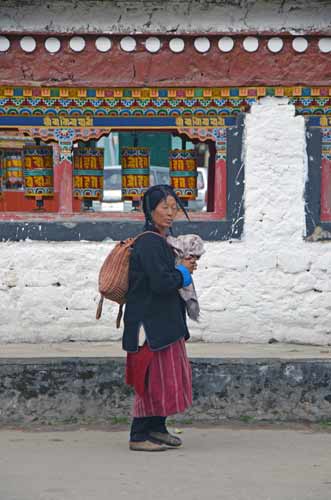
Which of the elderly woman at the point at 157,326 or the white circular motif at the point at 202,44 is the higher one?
the white circular motif at the point at 202,44

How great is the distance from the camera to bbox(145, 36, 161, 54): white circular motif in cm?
940

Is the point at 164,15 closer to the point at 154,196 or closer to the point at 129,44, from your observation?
the point at 129,44

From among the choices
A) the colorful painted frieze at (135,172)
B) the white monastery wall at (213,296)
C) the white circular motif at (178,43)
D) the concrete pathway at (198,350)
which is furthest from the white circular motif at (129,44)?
the concrete pathway at (198,350)

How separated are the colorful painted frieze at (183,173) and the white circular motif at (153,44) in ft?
2.82

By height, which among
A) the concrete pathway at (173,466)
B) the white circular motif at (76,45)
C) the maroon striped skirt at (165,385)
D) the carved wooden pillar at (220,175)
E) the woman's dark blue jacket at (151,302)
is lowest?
the concrete pathway at (173,466)

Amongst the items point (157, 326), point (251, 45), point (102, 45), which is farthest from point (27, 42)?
point (157, 326)

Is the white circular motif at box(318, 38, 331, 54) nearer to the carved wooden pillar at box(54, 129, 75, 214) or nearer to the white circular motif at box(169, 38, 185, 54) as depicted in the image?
the white circular motif at box(169, 38, 185, 54)

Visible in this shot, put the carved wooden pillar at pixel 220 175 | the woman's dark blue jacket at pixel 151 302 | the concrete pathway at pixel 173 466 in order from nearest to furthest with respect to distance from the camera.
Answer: the concrete pathway at pixel 173 466
the woman's dark blue jacket at pixel 151 302
the carved wooden pillar at pixel 220 175

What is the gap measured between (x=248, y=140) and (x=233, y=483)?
4.05 metres

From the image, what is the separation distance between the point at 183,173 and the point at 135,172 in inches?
15.5

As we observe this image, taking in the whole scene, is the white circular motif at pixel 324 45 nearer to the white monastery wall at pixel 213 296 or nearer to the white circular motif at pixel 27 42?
the white monastery wall at pixel 213 296

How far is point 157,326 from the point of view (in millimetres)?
6586

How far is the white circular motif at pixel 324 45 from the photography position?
944 centimetres

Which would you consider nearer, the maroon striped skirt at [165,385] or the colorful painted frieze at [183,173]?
the maroon striped skirt at [165,385]
